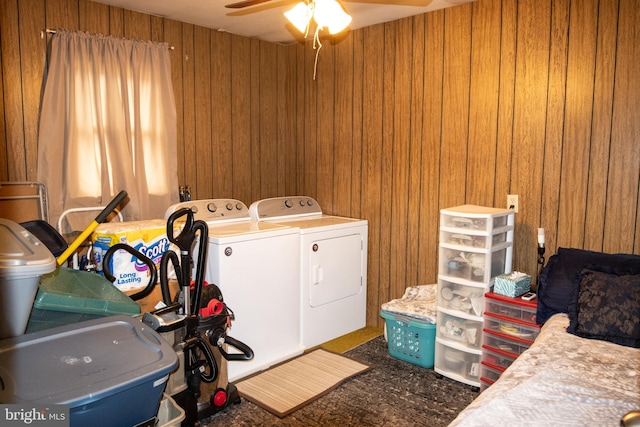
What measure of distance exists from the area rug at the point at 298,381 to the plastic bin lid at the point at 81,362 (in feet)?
4.70

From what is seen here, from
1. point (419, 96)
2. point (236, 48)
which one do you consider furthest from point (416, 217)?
point (236, 48)

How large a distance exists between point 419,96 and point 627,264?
1.77 metres

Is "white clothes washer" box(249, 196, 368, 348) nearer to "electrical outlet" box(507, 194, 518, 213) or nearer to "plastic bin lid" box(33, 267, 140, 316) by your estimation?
"electrical outlet" box(507, 194, 518, 213)

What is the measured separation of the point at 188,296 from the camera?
1.92 meters

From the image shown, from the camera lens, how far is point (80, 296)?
1.63 m

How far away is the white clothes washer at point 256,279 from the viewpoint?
9.33ft

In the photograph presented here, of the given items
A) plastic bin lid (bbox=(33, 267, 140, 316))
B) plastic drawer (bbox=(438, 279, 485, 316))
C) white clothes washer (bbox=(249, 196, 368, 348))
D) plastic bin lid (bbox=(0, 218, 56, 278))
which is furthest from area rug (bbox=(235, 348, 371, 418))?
plastic bin lid (bbox=(0, 218, 56, 278))

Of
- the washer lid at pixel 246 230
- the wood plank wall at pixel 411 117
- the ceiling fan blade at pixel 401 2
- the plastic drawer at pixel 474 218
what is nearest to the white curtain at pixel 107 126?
the wood plank wall at pixel 411 117

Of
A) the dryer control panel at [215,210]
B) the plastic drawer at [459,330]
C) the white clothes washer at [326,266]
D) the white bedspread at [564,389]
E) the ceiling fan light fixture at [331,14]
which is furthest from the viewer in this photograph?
the white clothes washer at [326,266]

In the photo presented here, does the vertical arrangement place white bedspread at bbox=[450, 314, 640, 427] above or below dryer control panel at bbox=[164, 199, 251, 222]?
below

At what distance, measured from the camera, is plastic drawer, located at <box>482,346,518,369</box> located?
8.73 feet

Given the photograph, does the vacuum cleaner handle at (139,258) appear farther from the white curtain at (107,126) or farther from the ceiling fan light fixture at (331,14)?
the ceiling fan light fixture at (331,14)

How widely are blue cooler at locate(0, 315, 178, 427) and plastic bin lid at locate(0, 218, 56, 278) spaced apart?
0.18 meters

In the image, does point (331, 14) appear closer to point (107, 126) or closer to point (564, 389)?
point (107, 126)
